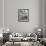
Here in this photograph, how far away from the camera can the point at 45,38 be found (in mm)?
1721

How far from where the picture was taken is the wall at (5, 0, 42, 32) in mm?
1703

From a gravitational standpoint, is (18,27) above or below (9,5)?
below

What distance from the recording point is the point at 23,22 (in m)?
Result: 1.71

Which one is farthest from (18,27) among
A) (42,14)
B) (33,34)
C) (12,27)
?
(42,14)

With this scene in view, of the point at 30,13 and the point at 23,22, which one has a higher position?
the point at 30,13

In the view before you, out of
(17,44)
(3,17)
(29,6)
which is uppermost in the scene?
(29,6)

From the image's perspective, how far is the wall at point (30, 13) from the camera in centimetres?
170

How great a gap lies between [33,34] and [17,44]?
26 centimetres

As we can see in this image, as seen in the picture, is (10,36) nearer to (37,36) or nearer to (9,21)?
(9,21)

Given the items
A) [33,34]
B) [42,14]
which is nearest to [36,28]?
[33,34]

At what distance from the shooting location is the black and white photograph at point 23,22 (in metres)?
1.69

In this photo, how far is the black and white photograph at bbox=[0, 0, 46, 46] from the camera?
1.69 metres

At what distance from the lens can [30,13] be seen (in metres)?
1.72

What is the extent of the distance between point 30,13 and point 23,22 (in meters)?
0.16
